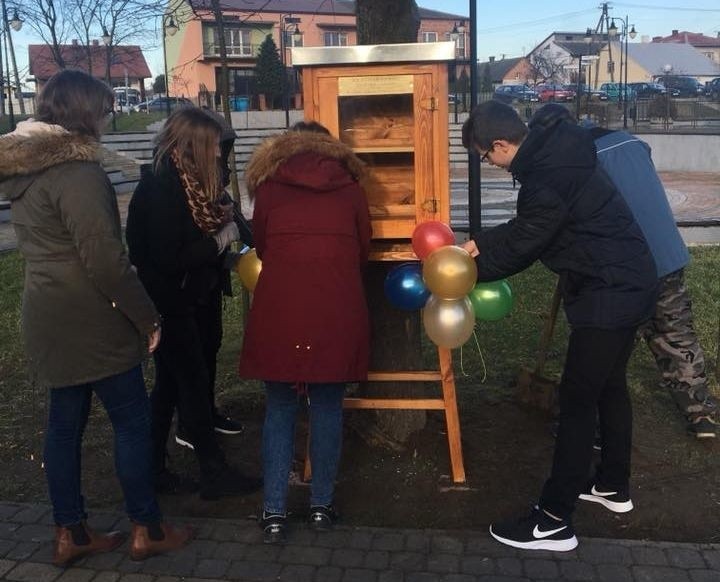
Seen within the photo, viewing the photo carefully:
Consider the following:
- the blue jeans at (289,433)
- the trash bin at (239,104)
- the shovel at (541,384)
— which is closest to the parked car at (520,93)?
the trash bin at (239,104)

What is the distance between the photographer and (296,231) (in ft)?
10.1

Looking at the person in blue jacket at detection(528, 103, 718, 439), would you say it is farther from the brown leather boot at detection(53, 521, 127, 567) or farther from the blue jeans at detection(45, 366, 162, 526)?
the brown leather boot at detection(53, 521, 127, 567)

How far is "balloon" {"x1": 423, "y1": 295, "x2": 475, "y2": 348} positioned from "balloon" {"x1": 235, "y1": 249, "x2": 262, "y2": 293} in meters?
0.81

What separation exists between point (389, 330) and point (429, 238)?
2.91ft

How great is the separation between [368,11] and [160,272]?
69.3 inches

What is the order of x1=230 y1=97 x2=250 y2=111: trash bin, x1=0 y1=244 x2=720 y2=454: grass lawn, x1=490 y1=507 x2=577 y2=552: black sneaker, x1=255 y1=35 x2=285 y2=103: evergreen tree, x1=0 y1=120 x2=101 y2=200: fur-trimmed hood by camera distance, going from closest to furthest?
1. x1=0 y1=120 x2=101 y2=200: fur-trimmed hood
2. x1=490 y1=507 x2=577 y2=552: black sneaker
3. x1=0 y1=244 x2=720 y2=454: grass lawn
4. x1=230 y1=97 x2=250 y2=111: trash bin
5. x1=255 y1=35 x2=285 y2=103: evergreen tree

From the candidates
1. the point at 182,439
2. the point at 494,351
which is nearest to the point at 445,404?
the point at 182,439

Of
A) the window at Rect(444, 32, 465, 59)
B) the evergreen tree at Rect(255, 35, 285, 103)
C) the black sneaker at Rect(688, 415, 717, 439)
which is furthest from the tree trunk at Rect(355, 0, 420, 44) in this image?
the evergreen tree at Rect(255, 35, 285, 103)

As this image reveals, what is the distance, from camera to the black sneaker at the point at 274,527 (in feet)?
10.7

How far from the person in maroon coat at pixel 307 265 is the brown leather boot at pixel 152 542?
1.27 ft

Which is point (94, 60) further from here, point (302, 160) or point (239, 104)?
point (302, 160)

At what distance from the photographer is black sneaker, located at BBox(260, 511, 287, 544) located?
10.7 feet

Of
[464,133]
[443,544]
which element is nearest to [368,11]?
[464,133]

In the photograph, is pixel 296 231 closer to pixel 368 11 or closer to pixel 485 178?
pixel 368 11
